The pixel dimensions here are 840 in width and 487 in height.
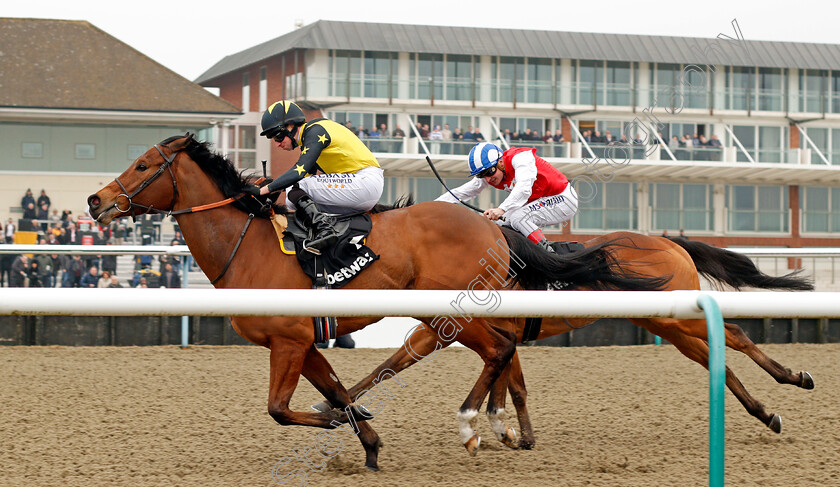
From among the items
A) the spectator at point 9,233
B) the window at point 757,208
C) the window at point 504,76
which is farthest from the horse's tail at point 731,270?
the window at point 757,208

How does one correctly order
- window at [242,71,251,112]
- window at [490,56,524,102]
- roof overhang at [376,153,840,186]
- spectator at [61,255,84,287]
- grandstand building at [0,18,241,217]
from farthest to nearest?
window at [242,71,251,112] → window at [490,56,524,102] → roof overhang at [376,153,840,186] → grandstand building at [0,18,241,217] → spectator at [61,255,84,287]

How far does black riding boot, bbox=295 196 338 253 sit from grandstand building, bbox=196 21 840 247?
2099 centimetres

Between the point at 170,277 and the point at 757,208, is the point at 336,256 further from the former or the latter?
the point at 757,208

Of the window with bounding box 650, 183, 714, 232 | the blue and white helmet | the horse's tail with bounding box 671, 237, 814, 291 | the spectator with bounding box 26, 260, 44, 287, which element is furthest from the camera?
the window with bounding box 650, 183, 714, 232

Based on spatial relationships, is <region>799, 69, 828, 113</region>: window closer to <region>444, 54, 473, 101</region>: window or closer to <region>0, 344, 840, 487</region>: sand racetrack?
<region>444, 54, 473, 101</region>: window

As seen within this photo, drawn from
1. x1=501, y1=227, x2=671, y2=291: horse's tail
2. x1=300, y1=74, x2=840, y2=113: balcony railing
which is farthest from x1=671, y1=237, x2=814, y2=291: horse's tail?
x1=300, y1=74, x2=840, y2=113: balcony railing

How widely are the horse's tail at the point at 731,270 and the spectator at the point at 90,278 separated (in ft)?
17.5

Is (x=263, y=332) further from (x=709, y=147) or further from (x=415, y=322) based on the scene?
(x=709, y=147)

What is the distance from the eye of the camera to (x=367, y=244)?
4113mm

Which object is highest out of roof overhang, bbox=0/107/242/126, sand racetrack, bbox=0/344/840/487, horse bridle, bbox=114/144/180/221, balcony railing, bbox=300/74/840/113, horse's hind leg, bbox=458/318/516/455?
balcony railing, bbox=300/74/840/113

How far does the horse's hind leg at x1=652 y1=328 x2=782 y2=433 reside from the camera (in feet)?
15.3

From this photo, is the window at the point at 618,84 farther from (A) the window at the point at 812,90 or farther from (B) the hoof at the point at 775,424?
(B) the hoof at the point at 775,424

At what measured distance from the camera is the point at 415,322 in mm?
8305

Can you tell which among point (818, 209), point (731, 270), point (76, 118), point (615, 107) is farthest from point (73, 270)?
point (818, 209)
